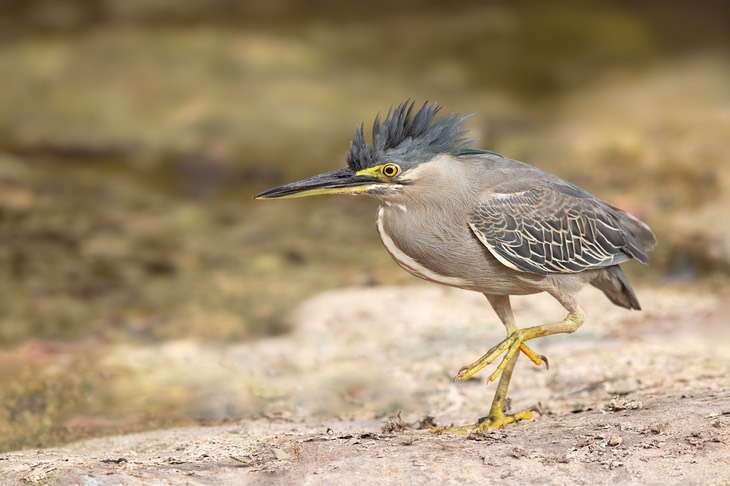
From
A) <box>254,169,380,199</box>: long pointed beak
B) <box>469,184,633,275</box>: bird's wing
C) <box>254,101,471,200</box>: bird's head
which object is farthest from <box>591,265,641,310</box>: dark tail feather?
<box>254,169,380,199</box>: long pointed beak

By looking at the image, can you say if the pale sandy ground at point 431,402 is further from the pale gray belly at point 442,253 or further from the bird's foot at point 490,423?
Answer: the pale gray belly at point 442,253

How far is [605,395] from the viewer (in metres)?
5.62

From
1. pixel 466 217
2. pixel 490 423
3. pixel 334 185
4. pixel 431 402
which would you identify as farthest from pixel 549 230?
pixel 431 402

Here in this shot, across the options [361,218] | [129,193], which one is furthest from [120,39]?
[361,218]

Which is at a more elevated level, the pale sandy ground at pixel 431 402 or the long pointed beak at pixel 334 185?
the long pointed beak at pixel 334 185

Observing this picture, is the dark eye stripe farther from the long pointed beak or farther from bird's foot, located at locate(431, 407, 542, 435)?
bird's foot, located at locate(431, 407, 542, 435)

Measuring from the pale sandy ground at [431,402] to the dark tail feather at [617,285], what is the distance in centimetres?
52

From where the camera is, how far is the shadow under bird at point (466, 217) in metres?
4.80

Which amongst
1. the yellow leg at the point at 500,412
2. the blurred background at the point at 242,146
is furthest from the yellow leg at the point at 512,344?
the blurred background at the point at 242,146

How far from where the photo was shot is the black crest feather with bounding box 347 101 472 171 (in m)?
4.78

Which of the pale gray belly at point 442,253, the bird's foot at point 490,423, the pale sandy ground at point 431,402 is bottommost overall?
the bird's foot at point 490,423

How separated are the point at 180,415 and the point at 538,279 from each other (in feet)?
7.74

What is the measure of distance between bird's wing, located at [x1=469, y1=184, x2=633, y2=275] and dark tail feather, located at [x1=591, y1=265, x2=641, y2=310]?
0.43ft

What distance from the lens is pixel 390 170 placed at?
4.79 meters
